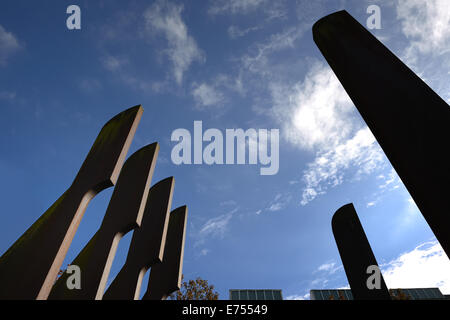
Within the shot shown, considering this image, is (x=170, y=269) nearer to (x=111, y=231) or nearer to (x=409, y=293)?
(x=111, y=231)

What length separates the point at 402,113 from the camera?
313 centimetres

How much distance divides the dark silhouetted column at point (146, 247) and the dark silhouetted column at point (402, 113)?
7.43 metres

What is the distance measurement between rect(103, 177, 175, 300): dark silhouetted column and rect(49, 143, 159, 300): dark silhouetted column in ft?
4.99

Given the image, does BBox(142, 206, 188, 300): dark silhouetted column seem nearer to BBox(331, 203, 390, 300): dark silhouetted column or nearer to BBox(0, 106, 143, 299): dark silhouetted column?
BBox(0, 106, 143, 299): dark silhouetted column

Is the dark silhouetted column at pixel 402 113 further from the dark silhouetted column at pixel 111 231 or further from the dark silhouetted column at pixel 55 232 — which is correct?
the dark silhouetted column at pixel 111 231

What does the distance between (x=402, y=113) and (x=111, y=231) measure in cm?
683

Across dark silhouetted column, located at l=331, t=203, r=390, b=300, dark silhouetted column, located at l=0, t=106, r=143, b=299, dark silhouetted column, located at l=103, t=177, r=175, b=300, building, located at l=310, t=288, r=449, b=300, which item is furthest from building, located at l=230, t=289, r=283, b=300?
dark silhouetted column, located at l=0, t=106, r=143, b=299

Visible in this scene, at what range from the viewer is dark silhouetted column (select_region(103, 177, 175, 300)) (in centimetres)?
810

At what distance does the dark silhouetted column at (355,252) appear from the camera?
22.5ft

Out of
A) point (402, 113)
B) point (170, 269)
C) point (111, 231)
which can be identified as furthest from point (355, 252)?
point (111, 231)

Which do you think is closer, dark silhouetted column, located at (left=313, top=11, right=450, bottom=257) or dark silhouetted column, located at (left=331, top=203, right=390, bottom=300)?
dark silhouetted column, located at (left=313, top=11, right=450, bottom=257)

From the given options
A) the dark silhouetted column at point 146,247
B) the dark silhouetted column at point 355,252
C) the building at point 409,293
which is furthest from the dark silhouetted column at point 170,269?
the building at point 409,293
